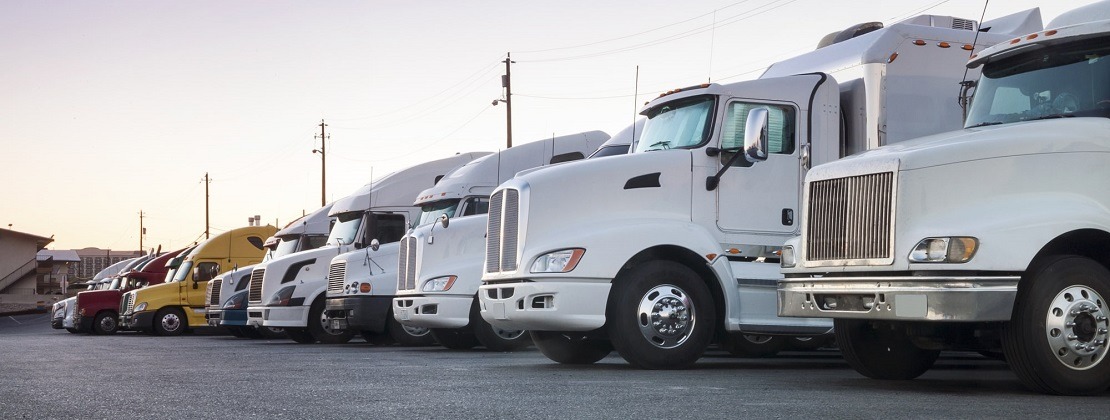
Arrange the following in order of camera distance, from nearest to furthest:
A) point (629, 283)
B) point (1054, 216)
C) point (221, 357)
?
1. point (1054, 216)
2. point (629, 283)
3. point (221, 357)

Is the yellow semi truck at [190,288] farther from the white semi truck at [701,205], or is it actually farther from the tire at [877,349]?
the tire at [877,349]

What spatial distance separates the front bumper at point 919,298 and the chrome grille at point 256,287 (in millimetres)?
16462

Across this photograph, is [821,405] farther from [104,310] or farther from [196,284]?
[104,310]

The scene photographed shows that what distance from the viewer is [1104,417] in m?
7.20

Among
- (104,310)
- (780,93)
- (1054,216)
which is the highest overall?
(780,93)

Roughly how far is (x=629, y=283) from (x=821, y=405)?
3.79 m

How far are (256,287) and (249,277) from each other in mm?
3034

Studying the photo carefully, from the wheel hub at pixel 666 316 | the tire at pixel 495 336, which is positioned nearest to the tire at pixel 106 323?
the tire at pixel 495 336

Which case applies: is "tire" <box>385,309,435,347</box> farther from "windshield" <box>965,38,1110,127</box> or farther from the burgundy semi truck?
the burgundy semi truck

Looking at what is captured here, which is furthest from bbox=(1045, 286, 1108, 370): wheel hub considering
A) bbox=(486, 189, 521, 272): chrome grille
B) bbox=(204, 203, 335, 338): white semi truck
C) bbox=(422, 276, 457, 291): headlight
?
bbox=(204, 203, 335, 338): white semi truck

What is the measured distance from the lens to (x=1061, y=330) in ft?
27.4

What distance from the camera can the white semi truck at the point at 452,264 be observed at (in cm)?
1667

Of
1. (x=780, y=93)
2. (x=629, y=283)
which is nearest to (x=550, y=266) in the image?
(x=629, y=283)

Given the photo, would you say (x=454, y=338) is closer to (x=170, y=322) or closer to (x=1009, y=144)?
(x=1009, y=144)
